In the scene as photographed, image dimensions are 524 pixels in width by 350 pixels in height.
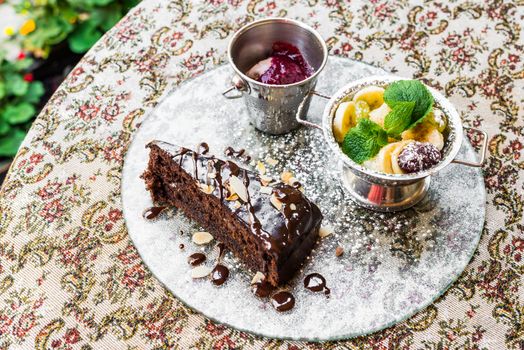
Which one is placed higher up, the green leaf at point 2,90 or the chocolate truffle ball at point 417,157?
the chocolate truffle ball at point 417,157

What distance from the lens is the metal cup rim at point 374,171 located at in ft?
5.21

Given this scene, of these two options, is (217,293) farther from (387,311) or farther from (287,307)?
(387,311)

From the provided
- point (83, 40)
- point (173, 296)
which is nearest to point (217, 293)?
point (173, 296)

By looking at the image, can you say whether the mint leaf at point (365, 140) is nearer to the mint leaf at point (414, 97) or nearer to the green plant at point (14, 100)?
the mint leaf at point (414, 97)

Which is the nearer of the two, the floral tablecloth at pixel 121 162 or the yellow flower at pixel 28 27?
the floral tablecloth at pixel 121 162

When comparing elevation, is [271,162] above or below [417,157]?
below

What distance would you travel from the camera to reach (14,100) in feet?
9.01

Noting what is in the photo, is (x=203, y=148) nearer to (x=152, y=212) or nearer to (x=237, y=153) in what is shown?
(x=237, y=153)

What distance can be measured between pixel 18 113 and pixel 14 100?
8cm

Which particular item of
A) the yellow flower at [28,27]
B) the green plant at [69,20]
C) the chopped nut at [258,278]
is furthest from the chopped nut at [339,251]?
the yellow flower at [28,27]

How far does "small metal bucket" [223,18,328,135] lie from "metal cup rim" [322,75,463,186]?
0.12m

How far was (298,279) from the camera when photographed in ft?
5.41

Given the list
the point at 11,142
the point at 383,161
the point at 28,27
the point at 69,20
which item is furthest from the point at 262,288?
the point at 28,27

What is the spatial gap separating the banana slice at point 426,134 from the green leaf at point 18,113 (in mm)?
Answer: 1837
